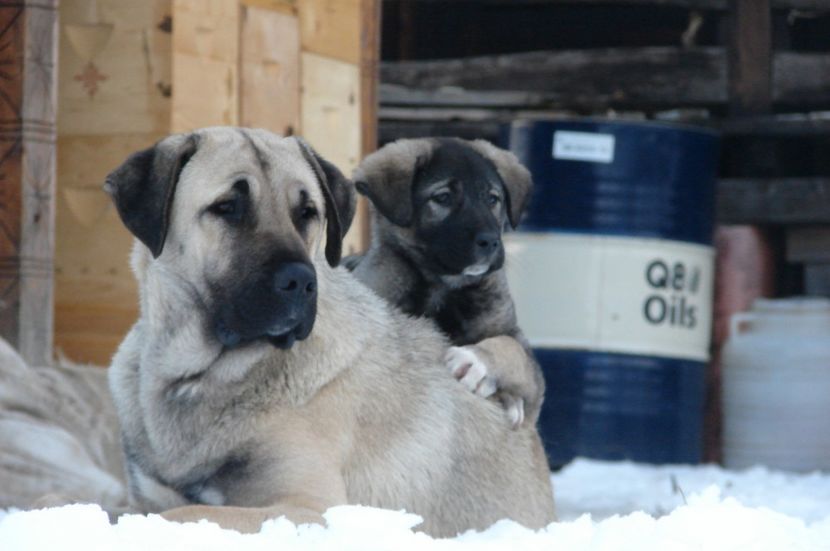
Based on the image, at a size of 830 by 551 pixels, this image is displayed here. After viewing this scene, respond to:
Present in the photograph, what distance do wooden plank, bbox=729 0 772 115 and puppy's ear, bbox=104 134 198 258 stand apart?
5.86 metres

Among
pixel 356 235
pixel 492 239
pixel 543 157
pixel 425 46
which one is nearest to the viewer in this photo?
pixel 492 239

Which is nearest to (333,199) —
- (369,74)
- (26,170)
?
(26,170)

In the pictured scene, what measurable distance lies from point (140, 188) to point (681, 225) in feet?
15.9

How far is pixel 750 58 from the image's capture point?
9.25 m

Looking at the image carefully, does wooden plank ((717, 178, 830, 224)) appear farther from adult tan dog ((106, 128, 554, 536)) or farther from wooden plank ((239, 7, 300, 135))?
adult tan dog ((106, 128, 554, 536))

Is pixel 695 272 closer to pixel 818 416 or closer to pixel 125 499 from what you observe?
pixel 818 416

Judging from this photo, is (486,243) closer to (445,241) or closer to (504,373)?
(445,241)

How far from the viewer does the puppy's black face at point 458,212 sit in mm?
4973

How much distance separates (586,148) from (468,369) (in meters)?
3.99

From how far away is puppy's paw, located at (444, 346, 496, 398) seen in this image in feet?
14.3

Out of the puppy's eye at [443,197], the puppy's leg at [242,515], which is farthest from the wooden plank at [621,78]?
the puppy's leg at [242,515]

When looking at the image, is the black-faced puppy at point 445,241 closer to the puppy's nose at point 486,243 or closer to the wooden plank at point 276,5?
the puppy's nose at point 486,243

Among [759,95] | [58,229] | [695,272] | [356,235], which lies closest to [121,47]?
[58,229]

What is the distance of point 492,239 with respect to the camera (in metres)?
5.00
